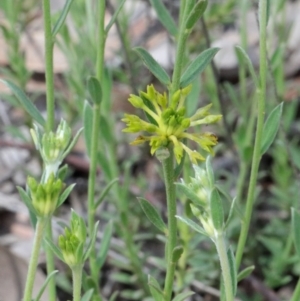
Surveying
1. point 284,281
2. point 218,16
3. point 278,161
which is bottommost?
point 284,281

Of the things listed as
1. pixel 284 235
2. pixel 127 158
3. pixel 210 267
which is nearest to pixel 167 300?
pixel 210 267

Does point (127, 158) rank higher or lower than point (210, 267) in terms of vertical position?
higher

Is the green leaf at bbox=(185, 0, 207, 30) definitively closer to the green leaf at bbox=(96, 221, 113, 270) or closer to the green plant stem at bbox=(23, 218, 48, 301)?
the green plant stem at bbox=(23, 218, 48, 301)

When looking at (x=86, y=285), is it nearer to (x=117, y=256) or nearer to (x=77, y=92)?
(x=117, y=256)

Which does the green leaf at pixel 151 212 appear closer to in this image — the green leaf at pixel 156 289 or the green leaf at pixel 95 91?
the green leaf at pixel 156 289

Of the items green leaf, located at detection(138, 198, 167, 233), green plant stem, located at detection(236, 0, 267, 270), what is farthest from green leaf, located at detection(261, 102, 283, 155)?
green leaf, located at detection(138, 198, 167, 233)

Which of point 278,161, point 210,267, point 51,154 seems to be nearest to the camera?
point 51,154

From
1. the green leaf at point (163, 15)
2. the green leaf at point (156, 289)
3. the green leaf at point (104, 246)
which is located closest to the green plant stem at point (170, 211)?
the green leaf at point (156, 289)

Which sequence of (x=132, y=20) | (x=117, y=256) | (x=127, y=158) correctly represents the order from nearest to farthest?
(x=117, y=256)
(x=127, y=158)
(x=132, y=20)
